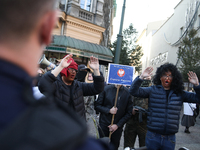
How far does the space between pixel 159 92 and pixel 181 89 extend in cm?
39

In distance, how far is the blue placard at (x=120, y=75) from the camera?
4273 mm

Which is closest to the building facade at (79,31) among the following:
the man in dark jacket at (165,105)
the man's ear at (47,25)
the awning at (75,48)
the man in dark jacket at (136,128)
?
the awning at (75,48)

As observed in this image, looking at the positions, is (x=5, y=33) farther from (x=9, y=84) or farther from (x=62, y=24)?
(x=62, y=24)

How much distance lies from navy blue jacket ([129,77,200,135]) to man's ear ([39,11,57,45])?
2.71 m

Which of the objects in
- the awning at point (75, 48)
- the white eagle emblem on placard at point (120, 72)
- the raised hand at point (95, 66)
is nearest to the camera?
the raised hand at point (95, 66)

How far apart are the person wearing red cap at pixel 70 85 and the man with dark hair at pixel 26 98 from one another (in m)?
2.10

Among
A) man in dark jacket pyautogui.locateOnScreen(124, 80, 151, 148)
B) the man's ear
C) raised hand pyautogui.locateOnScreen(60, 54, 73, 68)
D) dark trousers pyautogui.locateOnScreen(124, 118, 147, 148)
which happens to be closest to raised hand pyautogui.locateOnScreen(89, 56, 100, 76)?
raised hand pyautogui.locateOnScreen(60, 54, 73, 68)

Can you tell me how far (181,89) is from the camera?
3223mm

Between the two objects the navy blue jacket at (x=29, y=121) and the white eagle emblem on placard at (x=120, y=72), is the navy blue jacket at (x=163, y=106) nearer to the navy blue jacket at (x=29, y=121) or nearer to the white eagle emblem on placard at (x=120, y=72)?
the white eagle emblem on placard at (x=120, y=72)

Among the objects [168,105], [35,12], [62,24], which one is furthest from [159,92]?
[62,24]

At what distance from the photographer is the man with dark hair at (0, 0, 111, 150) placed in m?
0.49

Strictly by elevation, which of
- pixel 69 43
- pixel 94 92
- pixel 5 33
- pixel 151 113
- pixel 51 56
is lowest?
pixel 151 113

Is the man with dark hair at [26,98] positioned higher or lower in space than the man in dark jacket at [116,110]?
higher

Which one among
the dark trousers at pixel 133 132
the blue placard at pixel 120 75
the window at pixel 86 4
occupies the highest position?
the window at pixel 86 4
